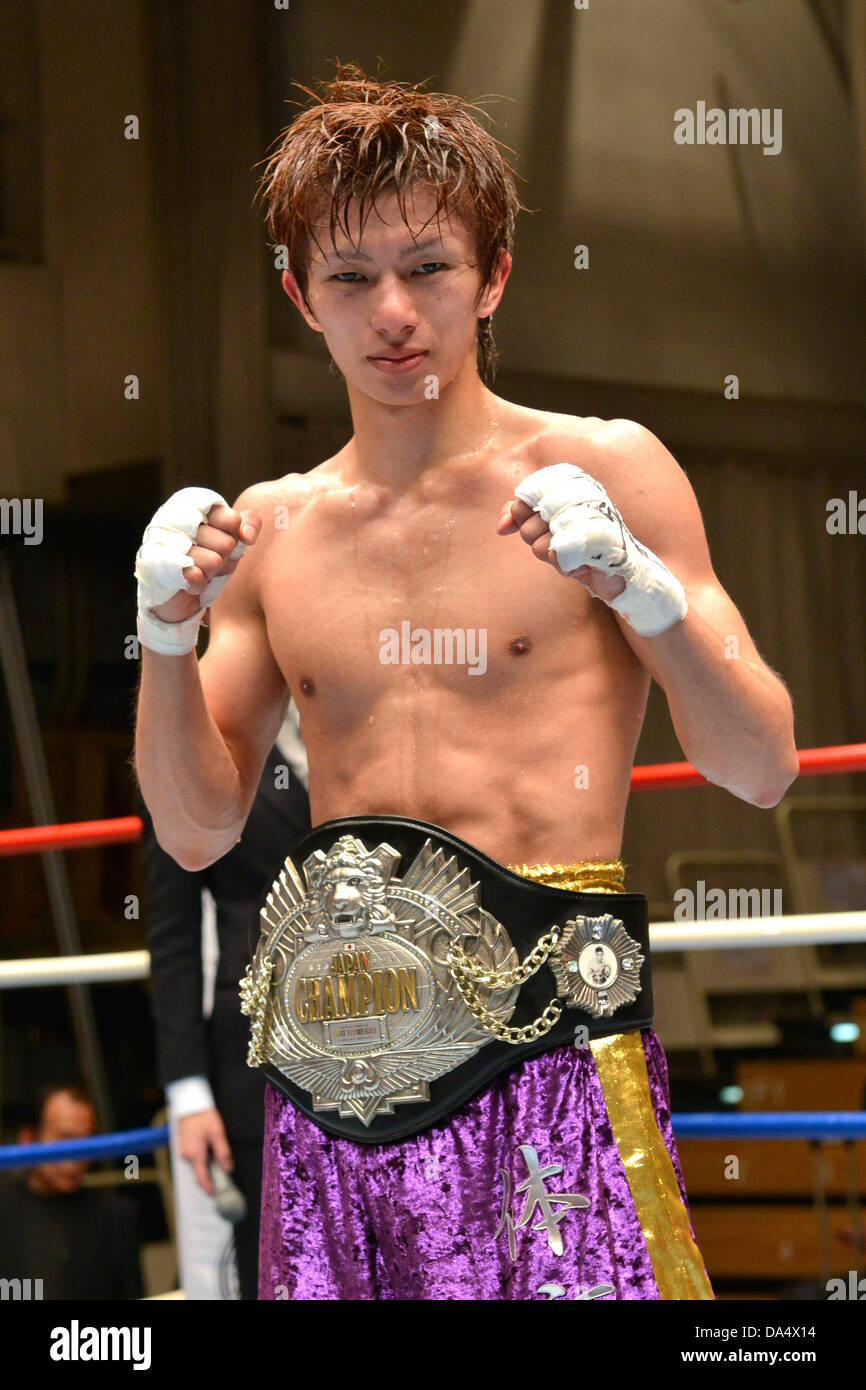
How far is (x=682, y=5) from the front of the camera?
3.33 meters

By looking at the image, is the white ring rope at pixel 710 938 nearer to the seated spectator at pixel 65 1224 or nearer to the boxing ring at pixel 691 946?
the boxing ring at pixel 691 946

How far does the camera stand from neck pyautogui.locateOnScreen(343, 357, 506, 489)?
1188 millimetres

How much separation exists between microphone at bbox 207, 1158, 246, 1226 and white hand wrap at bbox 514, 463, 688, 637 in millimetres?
952

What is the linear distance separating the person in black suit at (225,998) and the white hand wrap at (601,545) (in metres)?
0.79

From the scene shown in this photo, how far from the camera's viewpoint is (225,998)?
5.80ft

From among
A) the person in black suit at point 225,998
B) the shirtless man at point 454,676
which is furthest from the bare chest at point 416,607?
the person in black suit at point 225,998

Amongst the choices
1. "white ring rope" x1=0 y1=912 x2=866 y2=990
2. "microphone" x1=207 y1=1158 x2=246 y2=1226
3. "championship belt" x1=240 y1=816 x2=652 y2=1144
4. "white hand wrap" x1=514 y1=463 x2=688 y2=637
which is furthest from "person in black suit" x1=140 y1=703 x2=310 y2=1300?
"white hand wrap" x1=514 y1=463 x2=688 y2=637

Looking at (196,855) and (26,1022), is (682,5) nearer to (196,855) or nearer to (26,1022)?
(26,1022)

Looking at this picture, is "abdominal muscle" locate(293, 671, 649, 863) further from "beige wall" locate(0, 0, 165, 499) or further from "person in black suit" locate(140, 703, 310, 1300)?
"beige wall" locate(0, 0, 165, 499)

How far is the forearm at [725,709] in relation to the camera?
1040 mm

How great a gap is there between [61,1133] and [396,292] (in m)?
2.20

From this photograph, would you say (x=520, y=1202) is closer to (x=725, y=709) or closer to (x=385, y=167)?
(x=725, y=709)
